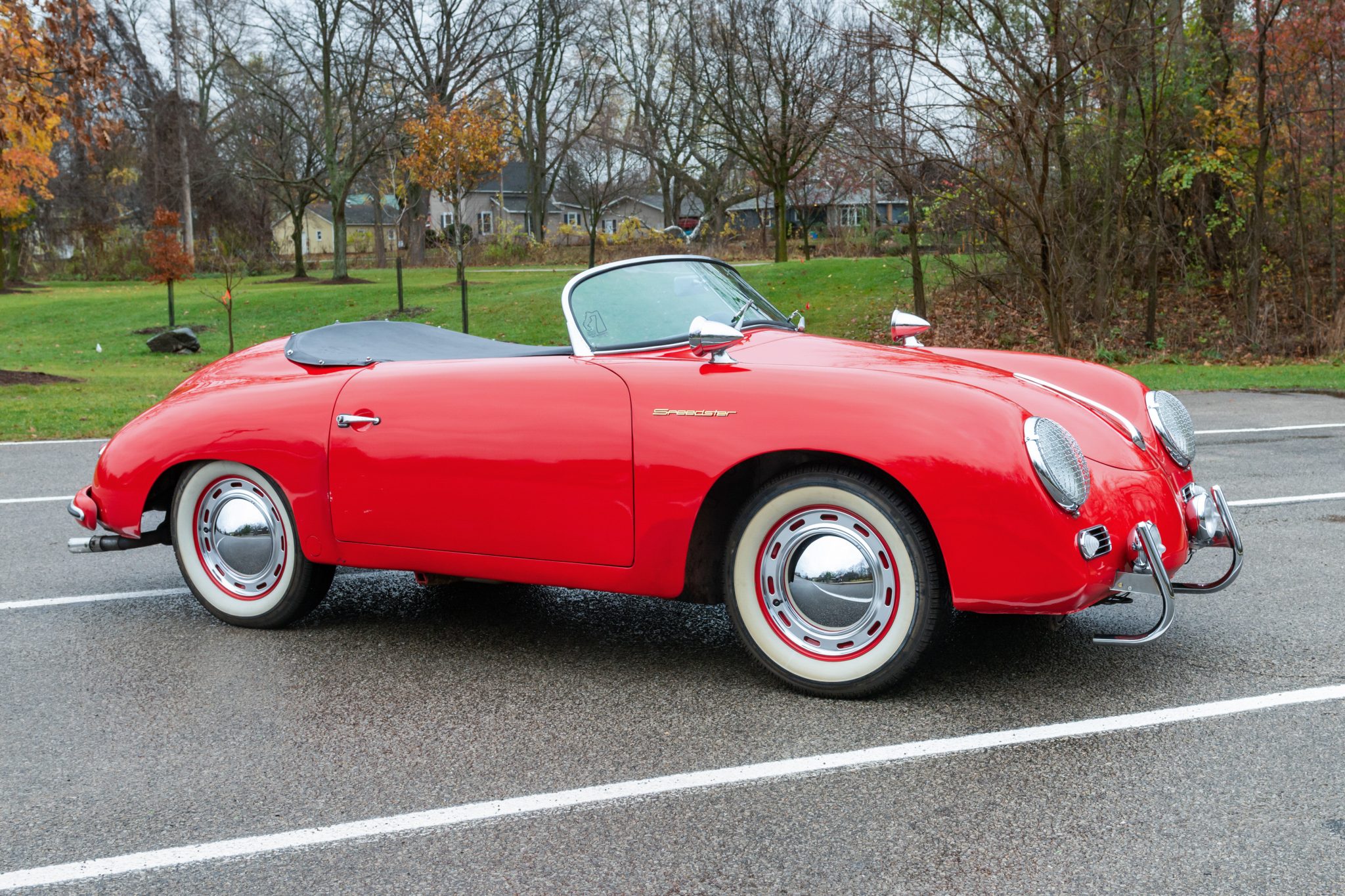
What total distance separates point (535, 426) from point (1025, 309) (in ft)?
57.1

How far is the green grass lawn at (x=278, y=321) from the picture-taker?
13.3m

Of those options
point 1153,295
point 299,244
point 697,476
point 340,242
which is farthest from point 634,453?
point 299,244

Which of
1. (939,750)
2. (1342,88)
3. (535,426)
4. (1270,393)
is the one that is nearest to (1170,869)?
(939,750)

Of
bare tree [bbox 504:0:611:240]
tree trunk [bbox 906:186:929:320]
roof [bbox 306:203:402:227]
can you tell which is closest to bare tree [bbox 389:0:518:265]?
bare tree [bbox 504:0:611:240]

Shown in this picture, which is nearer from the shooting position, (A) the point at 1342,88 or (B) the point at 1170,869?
(B) the point at 1170,869

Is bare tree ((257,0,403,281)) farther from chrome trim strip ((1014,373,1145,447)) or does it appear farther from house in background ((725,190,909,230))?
chrome trim strip ((1014,373,1145,447))

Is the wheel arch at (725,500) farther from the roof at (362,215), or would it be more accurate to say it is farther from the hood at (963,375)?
the roof at (362,215)

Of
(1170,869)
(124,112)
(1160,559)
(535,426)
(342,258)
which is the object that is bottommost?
(1170,869)

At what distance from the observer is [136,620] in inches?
187

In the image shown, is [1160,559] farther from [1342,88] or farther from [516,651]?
[1342,88]

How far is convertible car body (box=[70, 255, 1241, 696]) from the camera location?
11.3 ft

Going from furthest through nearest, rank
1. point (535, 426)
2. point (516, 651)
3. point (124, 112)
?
point (124, 112) < point (516, 651) < point (535, 426)

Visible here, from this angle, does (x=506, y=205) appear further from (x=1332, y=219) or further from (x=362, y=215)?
(x=1332, y=219)

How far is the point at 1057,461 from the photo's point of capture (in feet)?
11.2
